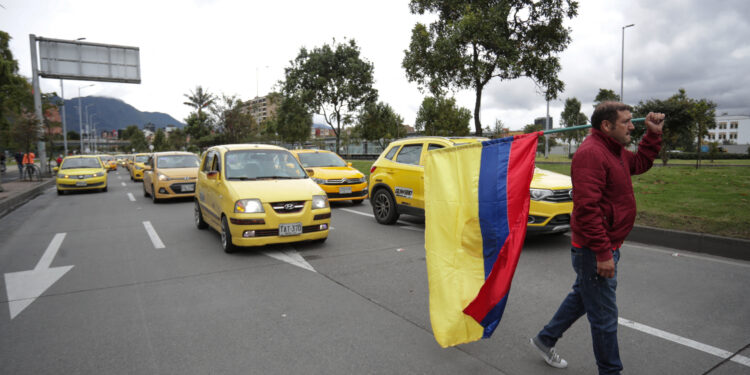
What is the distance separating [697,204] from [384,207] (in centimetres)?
667

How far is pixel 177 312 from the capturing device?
13.8 ft

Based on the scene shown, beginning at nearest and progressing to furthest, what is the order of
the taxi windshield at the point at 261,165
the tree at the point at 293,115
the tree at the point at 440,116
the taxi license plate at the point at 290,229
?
the taxi license plate at the point at 290,229
the taxi windshield at the point at 261,165
the tree at the point at 293,115
the tree at the point at 440,116

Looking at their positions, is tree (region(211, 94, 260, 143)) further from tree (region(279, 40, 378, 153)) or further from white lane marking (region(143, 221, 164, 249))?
white lane marking (region(143, 221, 164, 249))

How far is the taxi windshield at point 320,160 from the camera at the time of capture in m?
12.6

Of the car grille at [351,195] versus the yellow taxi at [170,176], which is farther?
the yellow taxi at [170,176]

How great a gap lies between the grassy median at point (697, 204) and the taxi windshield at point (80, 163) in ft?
60.9

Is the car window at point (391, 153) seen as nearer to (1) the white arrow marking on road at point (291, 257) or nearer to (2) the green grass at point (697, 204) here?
(1) the white arrow marking on road at point (291, 257)

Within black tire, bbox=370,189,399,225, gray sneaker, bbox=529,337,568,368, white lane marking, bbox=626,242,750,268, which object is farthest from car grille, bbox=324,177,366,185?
gray sneaker, bbox=529,337,568,368

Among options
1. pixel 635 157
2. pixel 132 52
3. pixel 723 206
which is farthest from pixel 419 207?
pixel 132 52

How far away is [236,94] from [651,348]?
44396mm

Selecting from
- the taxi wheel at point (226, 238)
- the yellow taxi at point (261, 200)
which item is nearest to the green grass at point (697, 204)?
the yellow taxi at point (261, 200)

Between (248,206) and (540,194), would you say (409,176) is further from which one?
(248,206)

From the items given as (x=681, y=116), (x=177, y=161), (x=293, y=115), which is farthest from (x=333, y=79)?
(x=681, y=116)

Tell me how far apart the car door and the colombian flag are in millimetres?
4885
